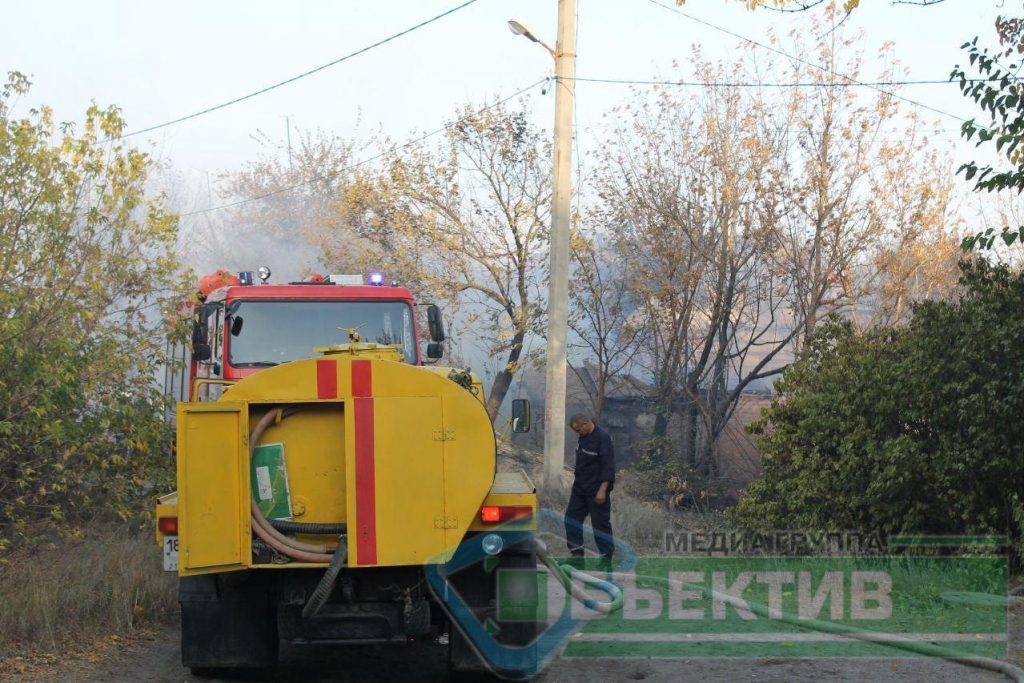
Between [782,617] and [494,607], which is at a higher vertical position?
[494,607]

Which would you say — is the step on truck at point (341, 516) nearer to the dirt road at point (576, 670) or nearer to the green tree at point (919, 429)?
the dirt road at point (576, 670)

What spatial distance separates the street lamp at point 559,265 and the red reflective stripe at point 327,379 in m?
7.80

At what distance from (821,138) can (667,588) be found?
11215 mm

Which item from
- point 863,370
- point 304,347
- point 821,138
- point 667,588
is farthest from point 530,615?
point 821,138

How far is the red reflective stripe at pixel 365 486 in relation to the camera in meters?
5.68

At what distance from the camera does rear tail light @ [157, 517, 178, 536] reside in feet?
19.6

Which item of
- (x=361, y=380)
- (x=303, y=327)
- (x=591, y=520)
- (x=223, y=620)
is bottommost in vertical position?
(x=591, y=520)

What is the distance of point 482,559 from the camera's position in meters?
6.09

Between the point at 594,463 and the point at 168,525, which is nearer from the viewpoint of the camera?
the point at 168,525

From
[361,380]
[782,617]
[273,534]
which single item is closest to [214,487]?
[273,534]

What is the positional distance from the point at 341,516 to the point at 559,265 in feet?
26.4

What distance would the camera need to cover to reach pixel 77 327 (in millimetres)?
9367

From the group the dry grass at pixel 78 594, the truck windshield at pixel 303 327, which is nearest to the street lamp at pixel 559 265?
the truck windshield at pixel 303 327

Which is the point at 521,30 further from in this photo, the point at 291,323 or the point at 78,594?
the point at 78,594
